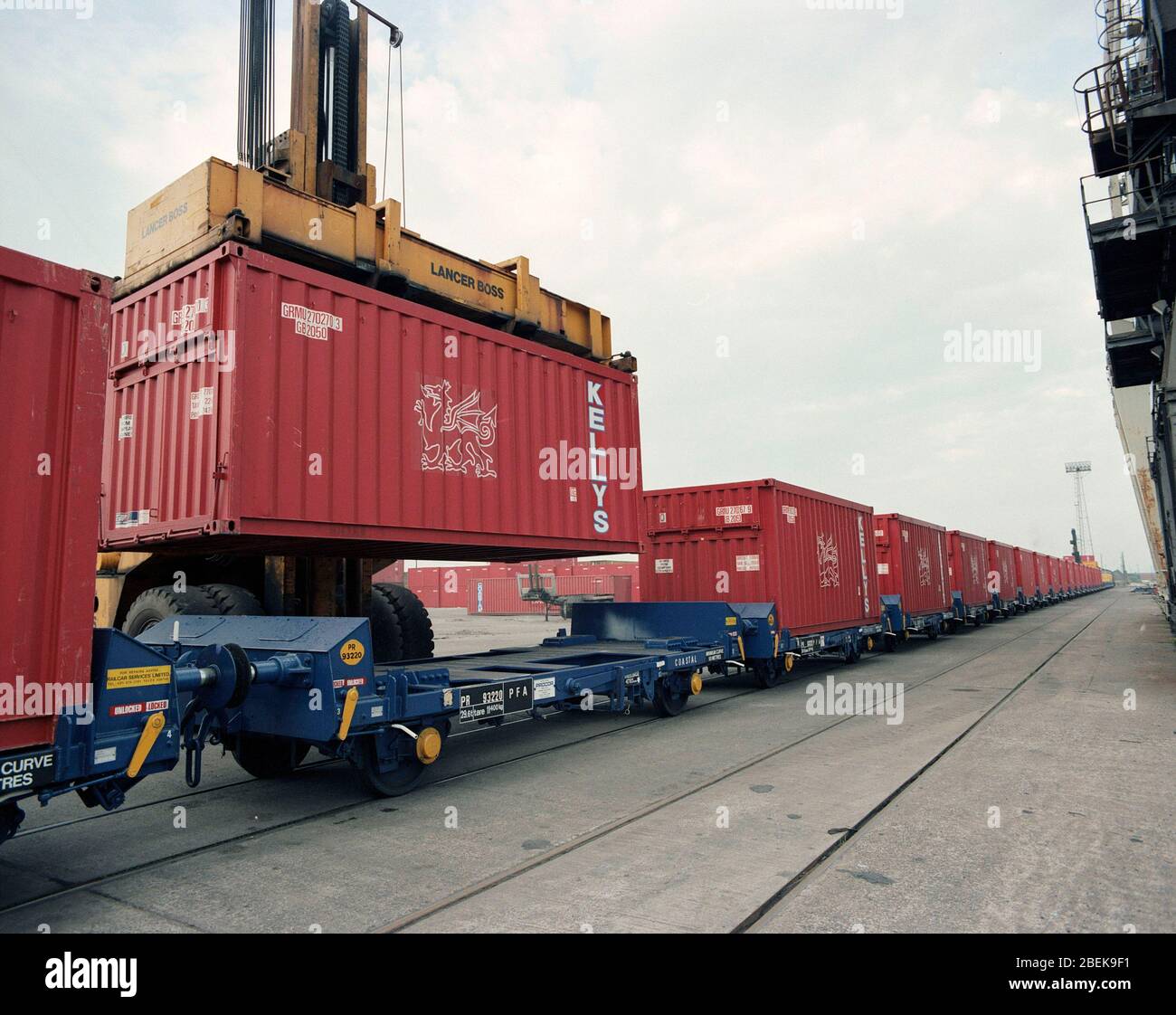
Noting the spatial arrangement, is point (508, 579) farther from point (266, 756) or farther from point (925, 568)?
point (266, 756)

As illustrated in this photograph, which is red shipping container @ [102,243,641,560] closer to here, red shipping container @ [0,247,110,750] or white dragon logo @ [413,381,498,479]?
white dragon logo @ [413,381,498,479]

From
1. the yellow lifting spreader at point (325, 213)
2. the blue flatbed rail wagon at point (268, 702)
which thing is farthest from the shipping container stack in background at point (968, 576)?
the blue flatbed rail wagon at point (268, 702)

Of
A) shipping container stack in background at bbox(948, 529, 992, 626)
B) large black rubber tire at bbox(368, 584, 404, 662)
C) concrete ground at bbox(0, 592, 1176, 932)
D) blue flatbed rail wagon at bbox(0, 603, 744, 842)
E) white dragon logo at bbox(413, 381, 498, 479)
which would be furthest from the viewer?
shipping container stack in background at bbox(948, 529, 992, 626)

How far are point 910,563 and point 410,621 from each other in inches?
598

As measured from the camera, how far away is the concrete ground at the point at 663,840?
3721 millimetres

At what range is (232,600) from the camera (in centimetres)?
705

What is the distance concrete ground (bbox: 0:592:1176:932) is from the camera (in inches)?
146

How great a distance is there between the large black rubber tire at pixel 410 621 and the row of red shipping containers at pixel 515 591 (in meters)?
33.2

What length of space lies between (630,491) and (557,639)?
2.45 meters

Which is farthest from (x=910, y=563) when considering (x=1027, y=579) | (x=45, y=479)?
(x=1027, y=579)

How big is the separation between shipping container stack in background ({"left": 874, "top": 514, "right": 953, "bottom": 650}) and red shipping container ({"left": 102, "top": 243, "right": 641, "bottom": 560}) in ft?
40.0

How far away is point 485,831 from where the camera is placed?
512 centimetres

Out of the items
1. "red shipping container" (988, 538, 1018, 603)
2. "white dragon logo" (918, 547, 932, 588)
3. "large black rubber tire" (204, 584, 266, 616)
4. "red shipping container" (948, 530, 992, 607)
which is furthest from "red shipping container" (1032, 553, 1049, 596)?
"large black rubber tire" (204, 584, 266, 616)
